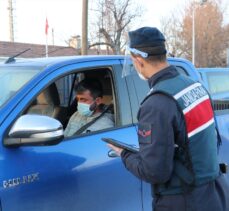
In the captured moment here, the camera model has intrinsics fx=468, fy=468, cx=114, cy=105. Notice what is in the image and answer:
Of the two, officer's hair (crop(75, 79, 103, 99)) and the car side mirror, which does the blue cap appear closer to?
the car side mirror

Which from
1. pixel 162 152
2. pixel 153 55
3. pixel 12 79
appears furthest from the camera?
pixel 12 79

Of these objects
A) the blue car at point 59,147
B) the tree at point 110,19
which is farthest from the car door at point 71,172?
the tree at point 110,19

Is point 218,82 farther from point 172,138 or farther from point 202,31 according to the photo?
point 202,31

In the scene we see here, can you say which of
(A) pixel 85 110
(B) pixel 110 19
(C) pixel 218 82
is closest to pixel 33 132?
Result: (A) pixel 85 110

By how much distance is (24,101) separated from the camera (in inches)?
112

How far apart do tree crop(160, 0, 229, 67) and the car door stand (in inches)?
1828

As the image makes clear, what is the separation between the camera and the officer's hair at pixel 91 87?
3.82 m

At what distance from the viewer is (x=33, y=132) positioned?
2.59m

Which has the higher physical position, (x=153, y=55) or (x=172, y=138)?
(x=153, y=55)

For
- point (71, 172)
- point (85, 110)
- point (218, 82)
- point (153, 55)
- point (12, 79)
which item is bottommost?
point (218, 82)

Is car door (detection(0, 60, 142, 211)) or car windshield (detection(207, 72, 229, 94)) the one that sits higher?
car door (detection(0, 60, 142, 211))

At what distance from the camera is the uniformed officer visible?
2180 mm

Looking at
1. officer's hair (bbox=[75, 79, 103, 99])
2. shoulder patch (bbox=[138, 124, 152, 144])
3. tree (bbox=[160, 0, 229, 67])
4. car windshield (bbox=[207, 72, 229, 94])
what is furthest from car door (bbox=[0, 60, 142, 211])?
tree (bbox=[160, 0, 229, 67])

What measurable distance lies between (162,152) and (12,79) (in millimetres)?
1456
